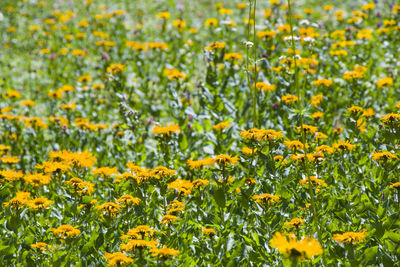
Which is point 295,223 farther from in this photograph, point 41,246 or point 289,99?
point 289,99

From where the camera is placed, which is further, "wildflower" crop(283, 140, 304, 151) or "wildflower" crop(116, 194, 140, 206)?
"wildflower" crop(283, 140, 304, 151)

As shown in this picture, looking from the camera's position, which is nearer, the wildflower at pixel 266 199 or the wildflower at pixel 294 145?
the wildflower at pixel 266 199


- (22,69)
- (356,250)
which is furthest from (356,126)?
(22,69)

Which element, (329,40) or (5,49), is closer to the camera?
(329,40)

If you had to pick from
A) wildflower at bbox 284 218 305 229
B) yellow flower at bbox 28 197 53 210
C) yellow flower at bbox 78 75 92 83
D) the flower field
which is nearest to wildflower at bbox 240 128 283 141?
the flower field

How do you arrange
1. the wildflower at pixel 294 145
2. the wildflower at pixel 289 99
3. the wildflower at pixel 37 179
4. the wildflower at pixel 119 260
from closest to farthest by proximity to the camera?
the wildflower at pixel 119 260 → the wildflower at pixel 294 145 → the wildflower at pixel 37 179 → the wildflower at pixel 289 99

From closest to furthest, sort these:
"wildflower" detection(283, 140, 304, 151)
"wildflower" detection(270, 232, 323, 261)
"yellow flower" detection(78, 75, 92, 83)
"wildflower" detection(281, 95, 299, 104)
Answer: "wildflower" detection(270, 232, 323, 261) < "wildflower" detection(283, 140, 304, 151) < "wildflower" detection(281, 95, 299, 104) < "yellow flower" detection(78, 75, 92, 83)

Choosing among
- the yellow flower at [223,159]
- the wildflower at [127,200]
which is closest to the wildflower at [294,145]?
the yellow flower at [223,159]

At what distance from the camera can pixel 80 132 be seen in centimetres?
488

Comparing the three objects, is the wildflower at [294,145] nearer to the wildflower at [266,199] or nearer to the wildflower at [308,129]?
the wildflower at [308,129]

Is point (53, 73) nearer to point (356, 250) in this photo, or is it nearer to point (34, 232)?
point (34, 232)

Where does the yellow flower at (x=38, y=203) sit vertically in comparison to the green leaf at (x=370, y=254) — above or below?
above

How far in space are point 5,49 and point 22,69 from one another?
1.31 meters

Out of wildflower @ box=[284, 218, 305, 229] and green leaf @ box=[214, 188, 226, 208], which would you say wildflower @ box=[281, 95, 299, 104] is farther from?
wildflower @ box=[284, 218, 305, 229]
